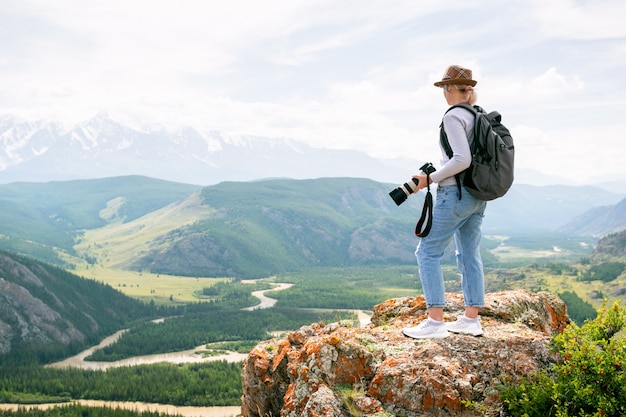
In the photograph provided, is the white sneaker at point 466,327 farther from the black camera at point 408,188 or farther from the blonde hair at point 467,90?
the blonde hair at point 467,90

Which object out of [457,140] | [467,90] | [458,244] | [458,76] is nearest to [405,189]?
[457,140]

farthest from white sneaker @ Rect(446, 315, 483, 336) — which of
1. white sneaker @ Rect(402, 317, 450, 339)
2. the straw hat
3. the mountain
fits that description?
the mountain

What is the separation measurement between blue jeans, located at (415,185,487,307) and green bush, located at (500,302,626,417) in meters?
2.49

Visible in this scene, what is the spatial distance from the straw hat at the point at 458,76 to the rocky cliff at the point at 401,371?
5745 mm

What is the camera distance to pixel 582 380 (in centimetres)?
1002

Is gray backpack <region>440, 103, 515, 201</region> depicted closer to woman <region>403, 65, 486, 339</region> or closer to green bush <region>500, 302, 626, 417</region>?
woman <region>403, 65, 486, 339</region>

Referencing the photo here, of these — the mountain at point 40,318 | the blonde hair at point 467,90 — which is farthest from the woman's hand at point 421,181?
the mountain at point 40,318

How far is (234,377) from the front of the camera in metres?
120

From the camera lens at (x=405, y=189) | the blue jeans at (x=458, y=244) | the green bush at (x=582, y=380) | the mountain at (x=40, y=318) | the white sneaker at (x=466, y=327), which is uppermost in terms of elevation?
the camera lens at (x=405, y=189)

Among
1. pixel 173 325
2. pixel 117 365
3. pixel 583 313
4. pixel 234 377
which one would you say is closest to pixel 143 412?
pixel 234 377

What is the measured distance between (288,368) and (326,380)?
5.87 ft

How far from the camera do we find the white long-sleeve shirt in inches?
461

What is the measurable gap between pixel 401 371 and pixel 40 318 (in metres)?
188

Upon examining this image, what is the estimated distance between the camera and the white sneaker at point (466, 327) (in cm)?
1286
